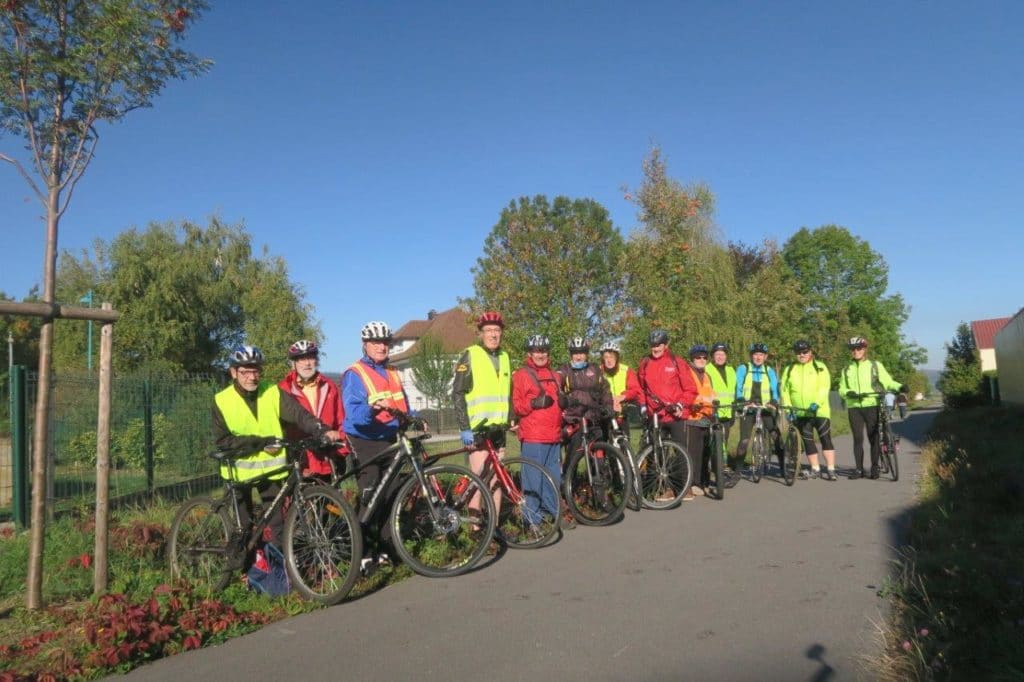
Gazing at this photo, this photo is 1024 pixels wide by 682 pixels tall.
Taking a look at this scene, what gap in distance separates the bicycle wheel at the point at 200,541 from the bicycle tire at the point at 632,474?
4075mm

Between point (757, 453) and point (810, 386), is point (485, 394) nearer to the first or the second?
point (757, 453)

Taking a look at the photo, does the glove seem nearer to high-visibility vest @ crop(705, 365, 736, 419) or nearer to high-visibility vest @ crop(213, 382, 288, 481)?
high-visibility vest @ crop(213, 382, 288, 481)

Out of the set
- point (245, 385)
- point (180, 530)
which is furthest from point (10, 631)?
point (245, 385)

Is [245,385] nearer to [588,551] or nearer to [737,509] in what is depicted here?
[588,551]

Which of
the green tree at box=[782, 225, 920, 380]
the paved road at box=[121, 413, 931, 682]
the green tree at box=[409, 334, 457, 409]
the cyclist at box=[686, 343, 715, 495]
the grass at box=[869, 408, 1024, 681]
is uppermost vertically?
the green tree at box=[782, 225, 920, 380]

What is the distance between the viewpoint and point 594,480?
8836 mm

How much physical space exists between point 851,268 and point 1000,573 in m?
58.6

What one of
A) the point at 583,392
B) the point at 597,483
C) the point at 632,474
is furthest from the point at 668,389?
the point at 597,483

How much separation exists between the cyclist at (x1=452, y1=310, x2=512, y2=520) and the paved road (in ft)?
3.95

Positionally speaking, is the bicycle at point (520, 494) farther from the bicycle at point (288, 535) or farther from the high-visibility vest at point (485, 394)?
the bicycle at point (288, 535)

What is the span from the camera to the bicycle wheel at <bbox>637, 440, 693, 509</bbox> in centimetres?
977

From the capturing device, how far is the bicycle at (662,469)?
975 cm

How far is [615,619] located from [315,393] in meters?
3.52

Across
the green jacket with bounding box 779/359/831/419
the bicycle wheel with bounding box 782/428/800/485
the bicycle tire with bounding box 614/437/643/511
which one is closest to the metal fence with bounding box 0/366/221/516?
the bicycle tire with bounding box 614/437/643/511
